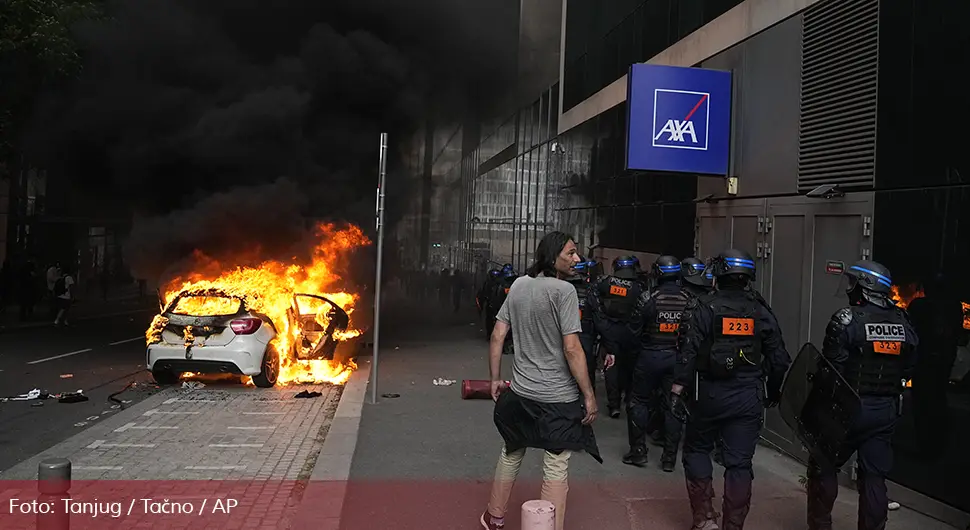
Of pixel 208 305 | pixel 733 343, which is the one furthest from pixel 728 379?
pixel 208 305

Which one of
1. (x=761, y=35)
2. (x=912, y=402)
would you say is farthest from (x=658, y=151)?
(x=912, y=402)

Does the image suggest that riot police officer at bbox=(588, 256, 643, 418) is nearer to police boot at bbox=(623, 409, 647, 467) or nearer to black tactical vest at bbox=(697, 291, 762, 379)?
police boot at bbox=(623, 409, 647, 467)

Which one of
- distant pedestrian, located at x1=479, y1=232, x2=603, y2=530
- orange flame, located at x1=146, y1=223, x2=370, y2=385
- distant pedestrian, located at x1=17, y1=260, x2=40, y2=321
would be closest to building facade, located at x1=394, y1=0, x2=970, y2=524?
distant pedestrian, located at x1=479, y1=232, x2=603, y2=530

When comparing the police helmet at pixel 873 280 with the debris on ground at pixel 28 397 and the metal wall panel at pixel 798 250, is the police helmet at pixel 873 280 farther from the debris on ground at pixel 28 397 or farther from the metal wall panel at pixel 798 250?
the debris on ground at pixel 28 397

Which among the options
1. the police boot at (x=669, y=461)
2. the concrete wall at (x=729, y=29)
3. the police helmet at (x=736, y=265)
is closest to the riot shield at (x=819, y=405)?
the police helmet at (x=736, y=265)

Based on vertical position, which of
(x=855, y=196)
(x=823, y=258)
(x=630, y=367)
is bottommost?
(x=630, y=367)

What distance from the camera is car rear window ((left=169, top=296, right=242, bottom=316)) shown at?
9.08 metres

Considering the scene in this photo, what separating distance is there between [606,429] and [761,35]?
4.22m

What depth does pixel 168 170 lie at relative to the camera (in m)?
11.7

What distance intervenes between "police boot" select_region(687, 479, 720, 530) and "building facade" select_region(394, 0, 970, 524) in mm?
1588

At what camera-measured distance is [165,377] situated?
29.8 feet

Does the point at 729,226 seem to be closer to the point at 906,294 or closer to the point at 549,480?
the point at 906,294

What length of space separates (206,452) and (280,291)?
15.2ft

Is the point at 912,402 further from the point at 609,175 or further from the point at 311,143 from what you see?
the point at 311,143
